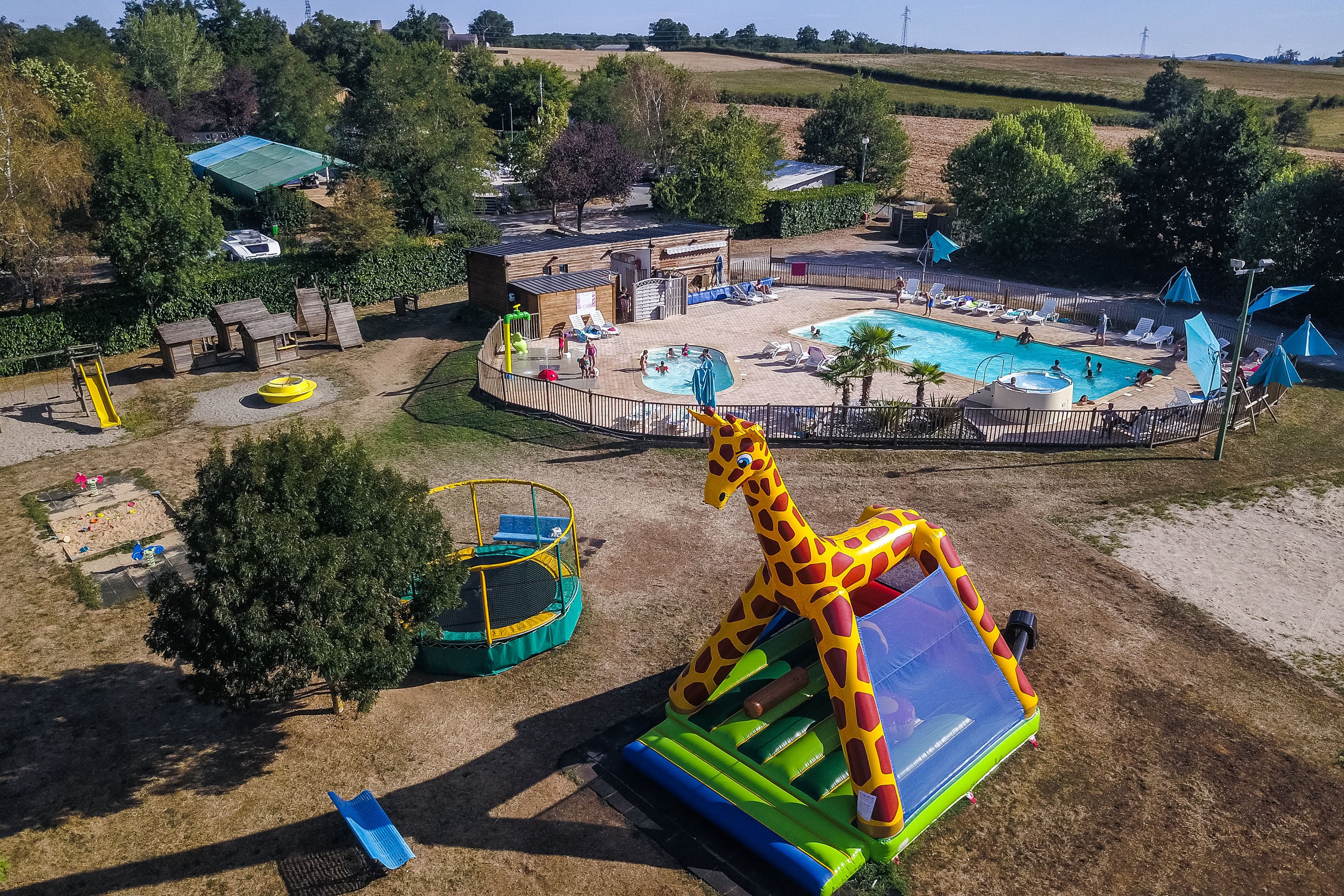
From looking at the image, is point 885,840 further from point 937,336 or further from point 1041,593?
point 937,336

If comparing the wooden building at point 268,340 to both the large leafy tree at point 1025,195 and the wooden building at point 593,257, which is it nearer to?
the wooden building at point 593,257

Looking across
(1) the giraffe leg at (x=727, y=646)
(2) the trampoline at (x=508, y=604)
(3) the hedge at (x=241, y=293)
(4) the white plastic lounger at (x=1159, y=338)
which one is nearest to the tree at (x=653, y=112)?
(3) the hedge at (x=241, y=293)

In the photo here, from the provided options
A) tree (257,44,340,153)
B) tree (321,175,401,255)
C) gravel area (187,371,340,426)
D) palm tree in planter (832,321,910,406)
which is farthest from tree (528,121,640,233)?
palm tree in planter (832,321,910,406)

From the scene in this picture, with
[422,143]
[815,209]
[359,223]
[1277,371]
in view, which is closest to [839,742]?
[1277,371]

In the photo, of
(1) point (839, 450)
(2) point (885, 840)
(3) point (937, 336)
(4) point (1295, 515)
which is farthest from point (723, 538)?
(3) point (937, 336)

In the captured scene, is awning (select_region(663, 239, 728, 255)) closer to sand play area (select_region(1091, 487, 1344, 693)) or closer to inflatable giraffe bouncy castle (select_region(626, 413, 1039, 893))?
sand play area (select_region(1091, 487, 1344, 693))
